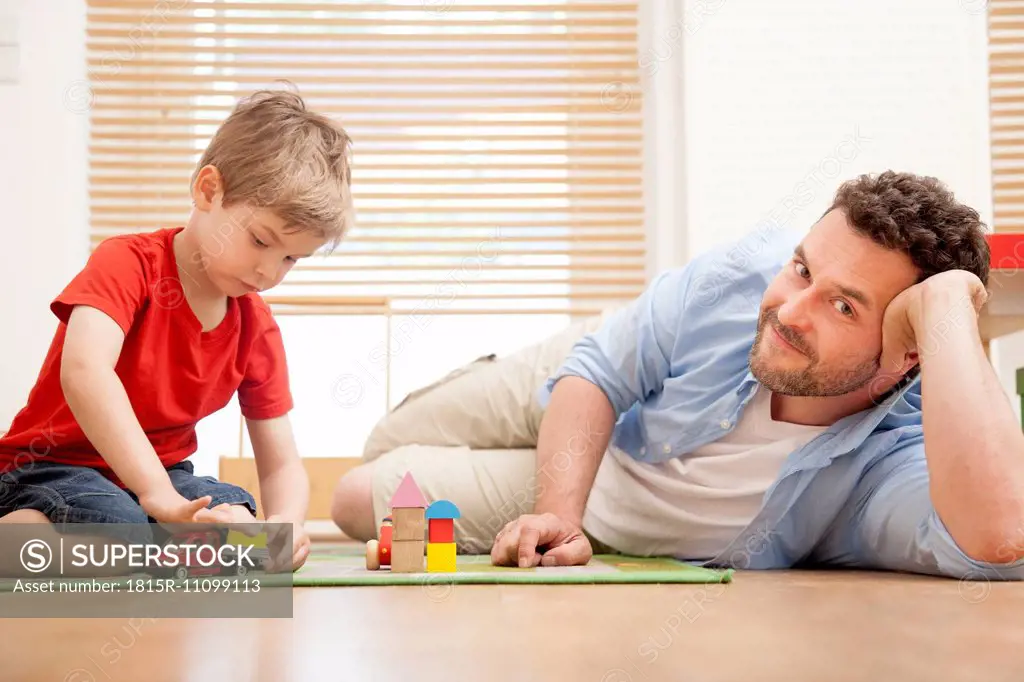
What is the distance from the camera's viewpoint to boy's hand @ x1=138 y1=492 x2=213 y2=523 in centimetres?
93

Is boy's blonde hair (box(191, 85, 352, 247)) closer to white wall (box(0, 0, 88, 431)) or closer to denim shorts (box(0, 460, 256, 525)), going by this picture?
denim shorts (box(0, 460, 256, 525))

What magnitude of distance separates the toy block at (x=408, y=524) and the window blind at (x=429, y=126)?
211 centimetres

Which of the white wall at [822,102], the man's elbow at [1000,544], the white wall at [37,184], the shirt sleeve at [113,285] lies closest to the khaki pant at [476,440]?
the shirt sleeve at [113,285]

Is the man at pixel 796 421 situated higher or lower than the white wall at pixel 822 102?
lower

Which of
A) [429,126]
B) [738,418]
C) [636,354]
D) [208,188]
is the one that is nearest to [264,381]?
[208,188]

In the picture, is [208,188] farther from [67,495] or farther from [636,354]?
A: [636,354]

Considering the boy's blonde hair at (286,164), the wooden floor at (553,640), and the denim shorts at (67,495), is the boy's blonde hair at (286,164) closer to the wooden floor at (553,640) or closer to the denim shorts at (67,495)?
the denim shorts at (67,495)

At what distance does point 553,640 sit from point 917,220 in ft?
2.31

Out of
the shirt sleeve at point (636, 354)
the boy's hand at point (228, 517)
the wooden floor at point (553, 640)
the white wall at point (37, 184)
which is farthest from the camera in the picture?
the white wall at point (37, 184)

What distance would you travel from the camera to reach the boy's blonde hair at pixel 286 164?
116cm

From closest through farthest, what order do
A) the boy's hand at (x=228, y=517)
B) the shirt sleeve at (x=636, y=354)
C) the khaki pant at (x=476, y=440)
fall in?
the boy's hand at (x=228, y=517)
the shirt sleeve at (x=636, y=354)
the khaki pant at (x=476, y=440)

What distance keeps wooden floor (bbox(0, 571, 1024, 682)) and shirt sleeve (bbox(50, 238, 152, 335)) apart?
395 mm

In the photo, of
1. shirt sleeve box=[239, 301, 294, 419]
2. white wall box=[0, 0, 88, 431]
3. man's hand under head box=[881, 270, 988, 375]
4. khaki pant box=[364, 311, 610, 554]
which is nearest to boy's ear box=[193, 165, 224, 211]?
shirt sleeve box=[239, 301, 294, 419]

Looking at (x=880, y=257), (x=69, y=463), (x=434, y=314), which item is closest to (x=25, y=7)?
(x=434, y=314)
